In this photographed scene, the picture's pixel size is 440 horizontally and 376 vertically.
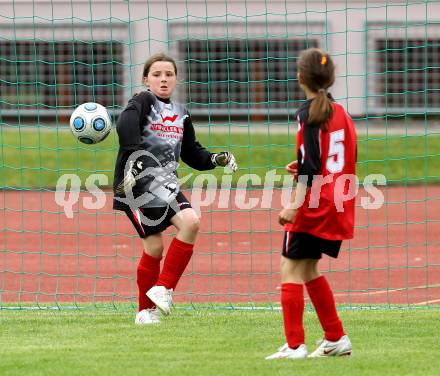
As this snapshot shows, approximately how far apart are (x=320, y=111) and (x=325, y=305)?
1072mm

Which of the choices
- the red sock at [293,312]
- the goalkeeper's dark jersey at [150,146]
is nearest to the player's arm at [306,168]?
the red sock at [293,312]

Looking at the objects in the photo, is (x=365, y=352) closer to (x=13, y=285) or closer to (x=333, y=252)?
(x=333, y=252)

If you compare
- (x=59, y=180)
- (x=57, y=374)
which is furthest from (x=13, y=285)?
(x=59, y=180)

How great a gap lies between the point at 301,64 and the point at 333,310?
4.46 feet

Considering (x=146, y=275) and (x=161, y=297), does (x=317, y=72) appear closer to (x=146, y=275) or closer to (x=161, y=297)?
(x=161, y=297)

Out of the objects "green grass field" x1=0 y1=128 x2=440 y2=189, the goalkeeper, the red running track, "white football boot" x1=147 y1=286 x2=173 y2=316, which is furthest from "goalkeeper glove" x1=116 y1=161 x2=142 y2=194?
"green grass field" x1=0 y1=128 x2=440 y2=189

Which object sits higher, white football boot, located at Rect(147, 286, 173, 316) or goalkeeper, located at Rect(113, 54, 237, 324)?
goalkeeper, located at Rect(113, 54, 237, 324)

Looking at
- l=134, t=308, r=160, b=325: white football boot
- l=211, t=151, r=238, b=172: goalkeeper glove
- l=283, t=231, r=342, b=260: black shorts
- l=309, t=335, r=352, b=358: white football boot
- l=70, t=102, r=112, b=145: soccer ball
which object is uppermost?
l=70, t=102, r=112, b=145: soccer ball

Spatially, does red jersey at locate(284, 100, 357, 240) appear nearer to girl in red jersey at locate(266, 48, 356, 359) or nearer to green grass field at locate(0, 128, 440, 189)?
girl in red jersey at locate(266, 48, 356, 359)

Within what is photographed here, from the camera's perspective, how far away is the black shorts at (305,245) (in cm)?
610

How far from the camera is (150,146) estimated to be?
7.74 meters

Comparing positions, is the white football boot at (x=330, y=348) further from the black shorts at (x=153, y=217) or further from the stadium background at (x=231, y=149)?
the stadium background at (x=231, y=149)

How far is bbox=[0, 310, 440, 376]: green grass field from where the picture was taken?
5.98 metres

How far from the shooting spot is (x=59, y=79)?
2469 centimetres
